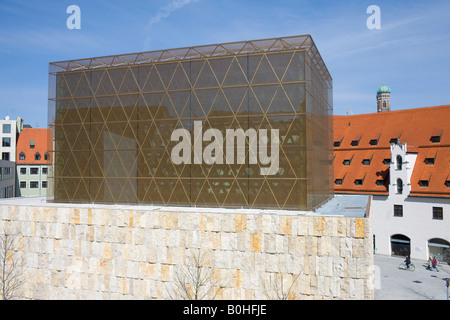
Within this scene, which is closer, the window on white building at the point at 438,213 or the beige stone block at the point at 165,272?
the beige stone block at the point at 165,272

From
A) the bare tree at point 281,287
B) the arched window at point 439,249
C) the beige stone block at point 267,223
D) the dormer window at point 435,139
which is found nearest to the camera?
the bare tree at point 281,287

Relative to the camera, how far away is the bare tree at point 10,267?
2558 cm

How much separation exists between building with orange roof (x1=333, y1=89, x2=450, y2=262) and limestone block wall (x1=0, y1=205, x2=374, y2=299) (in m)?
20.0

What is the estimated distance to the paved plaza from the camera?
26.7 meters

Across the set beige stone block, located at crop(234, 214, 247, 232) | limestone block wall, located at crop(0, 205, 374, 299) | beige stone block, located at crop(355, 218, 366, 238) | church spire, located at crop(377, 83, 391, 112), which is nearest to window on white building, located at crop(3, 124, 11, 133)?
limestone block wall, located at crop(0, 205, 374, 299)

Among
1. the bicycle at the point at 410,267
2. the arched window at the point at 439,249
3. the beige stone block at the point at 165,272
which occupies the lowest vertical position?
the bicycle at the point at 410,267

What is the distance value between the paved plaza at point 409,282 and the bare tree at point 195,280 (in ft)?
40.4

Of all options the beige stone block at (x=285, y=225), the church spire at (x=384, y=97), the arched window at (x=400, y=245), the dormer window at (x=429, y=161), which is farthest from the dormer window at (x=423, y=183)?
the church spire at (x=384, y=97)

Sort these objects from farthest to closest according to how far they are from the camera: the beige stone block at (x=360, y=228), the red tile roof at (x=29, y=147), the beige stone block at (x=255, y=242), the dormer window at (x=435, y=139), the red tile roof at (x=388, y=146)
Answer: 1. the red tile roof at (x=29, y=147)
2. the dormer window at (x=435, y=139)
3. the red tile roof at (x=388, y=146)
4. the beige stone block at (x=255, y=242)
5. the beige stone block at (x=360, y=228)

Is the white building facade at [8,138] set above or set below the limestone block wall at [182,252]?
above

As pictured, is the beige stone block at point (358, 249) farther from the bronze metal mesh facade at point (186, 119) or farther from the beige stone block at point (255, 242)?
the bronze metal mesh facade at point (186, 119)

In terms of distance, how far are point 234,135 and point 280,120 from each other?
3150 mm
